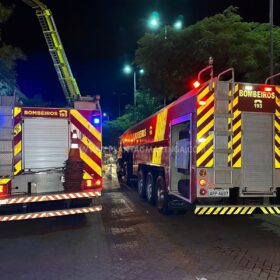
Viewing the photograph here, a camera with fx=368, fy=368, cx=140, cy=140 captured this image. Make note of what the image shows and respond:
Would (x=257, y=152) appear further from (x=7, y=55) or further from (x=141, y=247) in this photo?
(x=7, y=55)

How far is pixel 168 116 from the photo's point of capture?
9.27 m

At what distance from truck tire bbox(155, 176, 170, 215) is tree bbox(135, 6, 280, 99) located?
26.7 ft

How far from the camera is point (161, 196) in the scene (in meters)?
9.71

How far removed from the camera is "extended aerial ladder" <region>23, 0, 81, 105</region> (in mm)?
16969

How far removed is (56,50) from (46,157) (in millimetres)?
10643

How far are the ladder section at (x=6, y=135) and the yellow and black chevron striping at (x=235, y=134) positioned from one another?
4368 mm

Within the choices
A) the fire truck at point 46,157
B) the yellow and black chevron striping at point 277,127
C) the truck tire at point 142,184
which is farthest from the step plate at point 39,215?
the truck tire at point 142,184

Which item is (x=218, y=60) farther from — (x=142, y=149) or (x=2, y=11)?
(x=2, y=11)

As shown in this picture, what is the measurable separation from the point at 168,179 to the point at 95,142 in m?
2.04

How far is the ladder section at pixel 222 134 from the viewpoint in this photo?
7043 mm

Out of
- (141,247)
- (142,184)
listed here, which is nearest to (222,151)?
(141,247)

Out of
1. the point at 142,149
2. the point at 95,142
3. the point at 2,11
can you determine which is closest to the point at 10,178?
the point at 95,142

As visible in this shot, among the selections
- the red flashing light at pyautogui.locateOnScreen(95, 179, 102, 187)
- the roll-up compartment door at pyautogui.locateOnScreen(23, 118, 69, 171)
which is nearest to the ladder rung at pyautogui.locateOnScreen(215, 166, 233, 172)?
the red flashing light at pyautogui.locateOnScreen(95, 179, 102, 187)

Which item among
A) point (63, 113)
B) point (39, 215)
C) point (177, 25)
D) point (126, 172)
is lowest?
point (39, 215)
